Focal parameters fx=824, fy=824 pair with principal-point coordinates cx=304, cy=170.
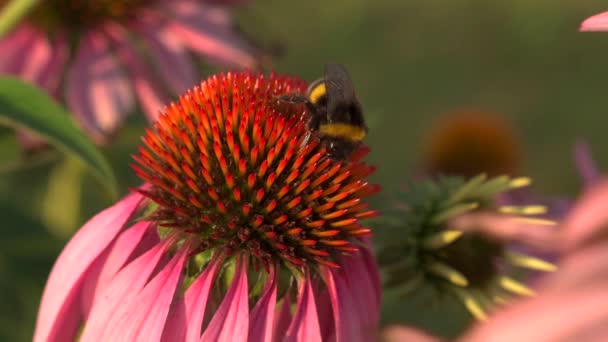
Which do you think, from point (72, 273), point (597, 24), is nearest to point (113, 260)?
point (72, 273)

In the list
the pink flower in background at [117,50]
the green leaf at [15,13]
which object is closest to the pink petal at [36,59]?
the pink flower in background at [117,50]

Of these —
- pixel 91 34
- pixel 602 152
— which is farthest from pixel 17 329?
pixel 602 152

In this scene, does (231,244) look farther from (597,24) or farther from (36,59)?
(36,59)

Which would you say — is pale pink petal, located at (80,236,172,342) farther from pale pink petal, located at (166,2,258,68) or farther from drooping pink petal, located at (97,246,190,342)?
pale pink petal, located at (166,2,258,68)

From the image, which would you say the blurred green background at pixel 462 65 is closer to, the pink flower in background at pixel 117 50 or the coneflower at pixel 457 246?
the pink flower in background at pixel 117 50

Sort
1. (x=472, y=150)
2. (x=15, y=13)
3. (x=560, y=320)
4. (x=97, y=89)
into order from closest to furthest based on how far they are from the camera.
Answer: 1. (x=560, y=320)
2. (x=15, y=13)
3. (x=97, y=89)
4. (x=472, y=150)
